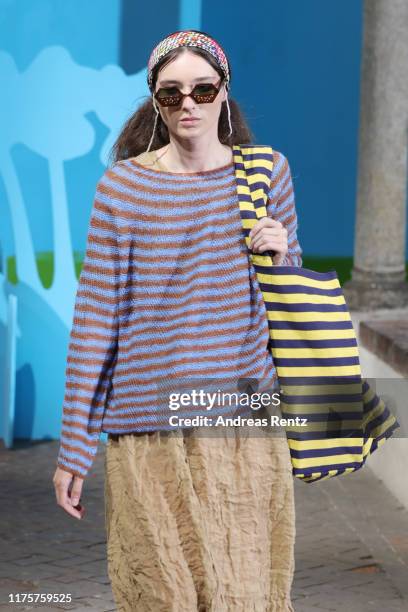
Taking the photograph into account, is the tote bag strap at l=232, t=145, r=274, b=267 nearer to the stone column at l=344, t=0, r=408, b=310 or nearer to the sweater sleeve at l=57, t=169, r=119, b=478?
the sweater sleeve at l=57, t=169, r=119, b=478

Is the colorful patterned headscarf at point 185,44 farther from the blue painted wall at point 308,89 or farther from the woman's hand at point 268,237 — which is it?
the blue painted wall at point 308,89

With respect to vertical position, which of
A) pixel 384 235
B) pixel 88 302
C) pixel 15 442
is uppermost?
pixel 88 302

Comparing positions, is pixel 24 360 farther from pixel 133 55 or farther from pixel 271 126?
pixel 271 126

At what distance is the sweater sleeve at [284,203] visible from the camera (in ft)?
10.6

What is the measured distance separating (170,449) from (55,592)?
7.73ft

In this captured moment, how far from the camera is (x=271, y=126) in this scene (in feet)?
32.0

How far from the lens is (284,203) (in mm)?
3279

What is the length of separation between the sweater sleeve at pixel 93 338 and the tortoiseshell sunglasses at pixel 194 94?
0.65 ft

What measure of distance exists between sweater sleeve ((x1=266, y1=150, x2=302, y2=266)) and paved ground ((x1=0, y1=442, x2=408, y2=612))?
2168mm

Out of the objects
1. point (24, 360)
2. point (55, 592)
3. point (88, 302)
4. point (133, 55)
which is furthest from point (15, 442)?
point (88, 302)

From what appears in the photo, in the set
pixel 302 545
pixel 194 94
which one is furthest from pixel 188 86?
pixel 302 545

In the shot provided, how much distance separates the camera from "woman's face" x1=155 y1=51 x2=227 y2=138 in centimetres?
315

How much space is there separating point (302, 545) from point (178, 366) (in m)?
3.04

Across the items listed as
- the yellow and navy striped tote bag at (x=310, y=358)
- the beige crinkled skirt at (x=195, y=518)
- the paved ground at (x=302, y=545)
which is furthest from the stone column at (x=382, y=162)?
the beige crinkled skirt at (x=195, y=518)
